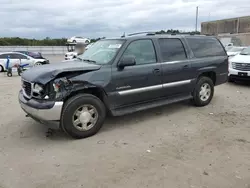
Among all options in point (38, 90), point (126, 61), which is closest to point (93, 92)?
point (126, 61)

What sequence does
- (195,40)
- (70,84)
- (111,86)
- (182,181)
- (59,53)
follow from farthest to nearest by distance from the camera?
1. (59,53)
2. (195,40)
3. (111,86)
4. (70,84)
5. (182,181)

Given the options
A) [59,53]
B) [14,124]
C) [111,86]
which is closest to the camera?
[111,86]

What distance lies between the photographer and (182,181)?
304cm

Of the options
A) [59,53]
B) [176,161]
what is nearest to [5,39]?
[59,53]

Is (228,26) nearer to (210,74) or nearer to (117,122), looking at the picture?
(210,74)

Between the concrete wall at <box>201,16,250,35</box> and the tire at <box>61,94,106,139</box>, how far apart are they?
189ft

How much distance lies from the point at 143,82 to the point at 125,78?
0.47 metres

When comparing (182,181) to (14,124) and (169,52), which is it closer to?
(169,52)

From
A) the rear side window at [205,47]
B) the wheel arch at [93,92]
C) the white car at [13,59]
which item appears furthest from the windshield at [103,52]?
the white car at [13,59]

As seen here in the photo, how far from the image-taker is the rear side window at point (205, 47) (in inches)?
239

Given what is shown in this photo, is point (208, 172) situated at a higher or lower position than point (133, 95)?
lower

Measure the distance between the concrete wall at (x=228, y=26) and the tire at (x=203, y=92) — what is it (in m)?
54.4

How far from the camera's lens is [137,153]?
3822mm

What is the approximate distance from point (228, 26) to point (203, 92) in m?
59.1
